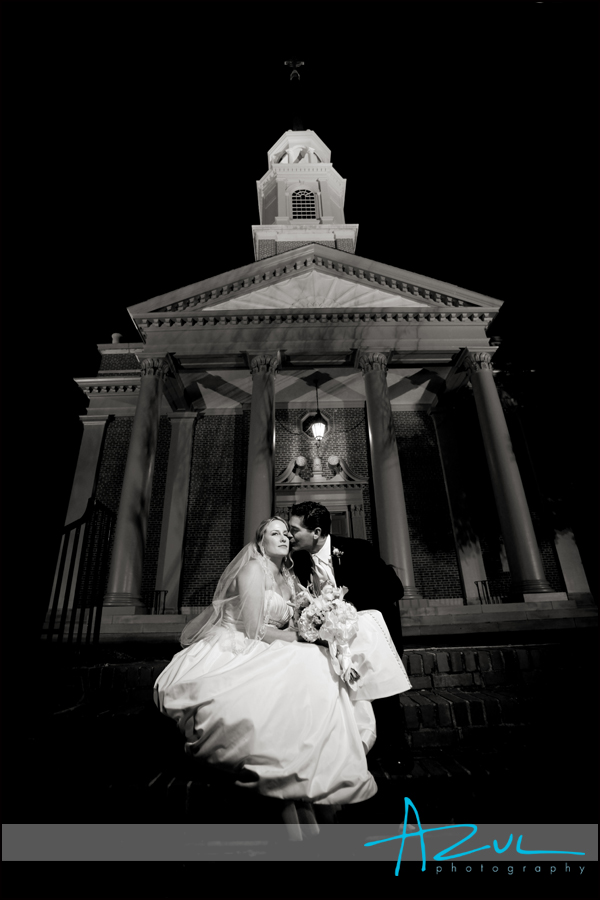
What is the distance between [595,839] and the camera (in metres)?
2.60

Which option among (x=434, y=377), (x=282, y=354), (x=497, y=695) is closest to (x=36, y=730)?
(x=497, y=695)

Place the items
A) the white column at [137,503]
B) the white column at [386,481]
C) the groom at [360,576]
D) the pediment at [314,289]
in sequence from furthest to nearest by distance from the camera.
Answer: the pediment at [314,289], the white column at [386,481], the white column at [137,503], the groom at [360,576]

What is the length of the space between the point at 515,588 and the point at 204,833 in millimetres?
9036

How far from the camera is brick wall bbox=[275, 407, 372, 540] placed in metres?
14.6

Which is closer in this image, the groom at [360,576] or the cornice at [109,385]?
the groom at [360,576]

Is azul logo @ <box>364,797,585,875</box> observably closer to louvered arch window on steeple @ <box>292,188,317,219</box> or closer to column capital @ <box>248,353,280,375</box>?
column capital @ <box>248,353,280,375</box>

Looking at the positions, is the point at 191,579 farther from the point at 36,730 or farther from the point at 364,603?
the point at 364,603

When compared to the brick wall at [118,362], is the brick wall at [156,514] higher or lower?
lower

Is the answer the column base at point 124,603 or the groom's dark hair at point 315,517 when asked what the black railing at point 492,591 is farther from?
the groom's dark hair at point 315,517

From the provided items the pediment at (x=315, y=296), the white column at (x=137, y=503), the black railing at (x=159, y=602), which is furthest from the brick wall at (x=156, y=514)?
the pediment at (x=315, y=296)

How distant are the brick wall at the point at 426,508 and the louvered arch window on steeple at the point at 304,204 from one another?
39.7ft

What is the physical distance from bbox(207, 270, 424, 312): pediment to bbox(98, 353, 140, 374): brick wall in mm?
4836

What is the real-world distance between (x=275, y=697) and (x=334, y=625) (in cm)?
56

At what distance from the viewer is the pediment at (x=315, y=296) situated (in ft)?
43.0
